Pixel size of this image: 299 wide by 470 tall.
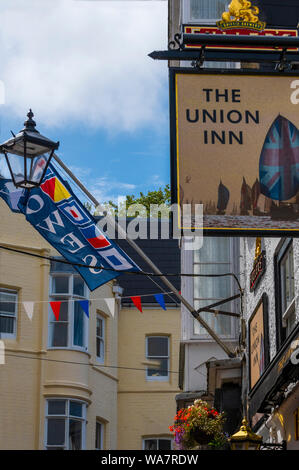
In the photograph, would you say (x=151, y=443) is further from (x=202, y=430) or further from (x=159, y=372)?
(x=202, y=430)

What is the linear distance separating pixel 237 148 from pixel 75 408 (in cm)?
1954

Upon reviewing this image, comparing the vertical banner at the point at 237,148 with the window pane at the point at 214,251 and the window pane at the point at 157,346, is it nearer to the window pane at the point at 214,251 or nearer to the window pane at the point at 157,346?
the window pane at the point at 214,251

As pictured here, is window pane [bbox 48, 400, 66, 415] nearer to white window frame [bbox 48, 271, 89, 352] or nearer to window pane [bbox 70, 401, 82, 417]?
window pane [bbox 70, 401, 82, 417]

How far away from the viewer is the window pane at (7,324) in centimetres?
2886

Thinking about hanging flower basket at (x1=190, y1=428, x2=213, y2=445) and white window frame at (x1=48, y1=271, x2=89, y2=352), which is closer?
hanging flower basket at (x1=190, y1=428, x2=213, y2=445)

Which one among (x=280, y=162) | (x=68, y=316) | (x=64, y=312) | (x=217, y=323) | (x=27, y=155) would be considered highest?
(x=64, y=312)

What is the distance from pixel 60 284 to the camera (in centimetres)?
3020

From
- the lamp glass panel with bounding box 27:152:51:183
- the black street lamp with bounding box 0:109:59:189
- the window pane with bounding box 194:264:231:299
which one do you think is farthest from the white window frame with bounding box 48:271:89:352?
the lamp glass panel with bounding box 27:152:51:183

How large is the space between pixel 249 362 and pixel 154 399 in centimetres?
1367

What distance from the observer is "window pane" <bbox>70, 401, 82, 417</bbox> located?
29.0 m

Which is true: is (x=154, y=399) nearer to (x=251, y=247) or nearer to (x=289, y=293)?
(x=251, y=247)

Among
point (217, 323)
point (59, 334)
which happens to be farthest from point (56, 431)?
point (217, 323)

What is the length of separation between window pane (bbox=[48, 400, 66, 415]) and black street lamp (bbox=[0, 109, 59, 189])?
17.4 metres
